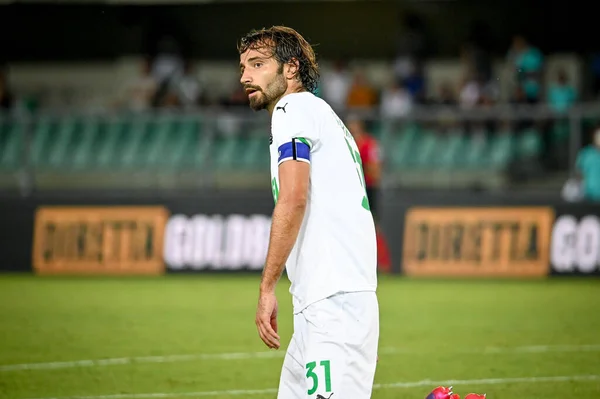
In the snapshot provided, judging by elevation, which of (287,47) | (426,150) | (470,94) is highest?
(470,94)

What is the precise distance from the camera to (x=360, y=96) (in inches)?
901

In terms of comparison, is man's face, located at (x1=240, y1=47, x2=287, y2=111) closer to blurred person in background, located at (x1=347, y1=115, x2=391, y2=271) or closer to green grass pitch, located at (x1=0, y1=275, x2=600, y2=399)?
green grass pitch, located at (x1=0, y1=275, x2=600, y2=399)

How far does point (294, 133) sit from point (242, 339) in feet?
22.7

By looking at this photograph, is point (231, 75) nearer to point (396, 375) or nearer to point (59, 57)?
point (59, 57)

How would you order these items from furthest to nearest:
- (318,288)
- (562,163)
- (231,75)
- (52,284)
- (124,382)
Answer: (231,75)
(562,163)
(52,284)
(124,382)
(318,288)

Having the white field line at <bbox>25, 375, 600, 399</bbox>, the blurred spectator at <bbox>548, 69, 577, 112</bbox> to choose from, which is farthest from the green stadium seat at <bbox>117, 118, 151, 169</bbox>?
the white field line at <bbox>25, 375, 600, 399</bbox>

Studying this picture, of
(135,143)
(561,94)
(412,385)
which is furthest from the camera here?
(561,94)

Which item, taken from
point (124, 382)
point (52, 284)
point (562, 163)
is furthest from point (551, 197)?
point (124, 382)

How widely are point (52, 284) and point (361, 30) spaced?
12.5m

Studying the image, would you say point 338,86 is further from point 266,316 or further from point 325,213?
point 266,316

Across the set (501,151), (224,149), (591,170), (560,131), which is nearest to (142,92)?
(224,149)

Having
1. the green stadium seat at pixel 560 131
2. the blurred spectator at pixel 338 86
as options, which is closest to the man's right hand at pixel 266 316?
the green stadium seat at pixel 560 131

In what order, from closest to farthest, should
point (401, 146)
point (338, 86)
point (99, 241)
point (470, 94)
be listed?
point (99, 241) → point (401, 146) → point (470, 94) → point (338, 86)

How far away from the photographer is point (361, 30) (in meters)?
27.8
